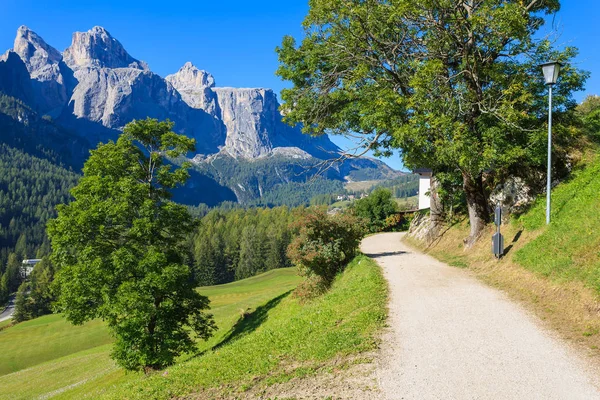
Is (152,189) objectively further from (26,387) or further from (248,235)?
(248,235)

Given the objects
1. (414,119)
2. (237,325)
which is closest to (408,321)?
(414,119)

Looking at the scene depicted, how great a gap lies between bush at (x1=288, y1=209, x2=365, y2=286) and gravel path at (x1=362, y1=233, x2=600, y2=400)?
8.65 metres

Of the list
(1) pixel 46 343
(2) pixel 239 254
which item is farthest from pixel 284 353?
(2) pixel 239 254

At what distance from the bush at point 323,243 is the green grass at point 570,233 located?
8248 mm

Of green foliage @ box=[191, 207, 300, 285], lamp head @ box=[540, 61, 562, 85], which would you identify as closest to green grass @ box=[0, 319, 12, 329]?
green foliage @ box=[191, 207, 300, 285]

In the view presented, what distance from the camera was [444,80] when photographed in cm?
1609

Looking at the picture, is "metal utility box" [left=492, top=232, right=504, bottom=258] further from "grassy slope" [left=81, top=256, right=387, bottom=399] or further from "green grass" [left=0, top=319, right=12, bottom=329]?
"green grass" [left=0, top=319, right=12, bottom=329]

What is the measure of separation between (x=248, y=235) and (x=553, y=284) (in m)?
121

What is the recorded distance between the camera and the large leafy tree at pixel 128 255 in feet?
62.3

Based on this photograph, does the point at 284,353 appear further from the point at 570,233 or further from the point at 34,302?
the point at 34,302

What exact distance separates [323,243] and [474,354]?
13.3 meters

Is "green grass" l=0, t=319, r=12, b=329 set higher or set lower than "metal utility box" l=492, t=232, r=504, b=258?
lower

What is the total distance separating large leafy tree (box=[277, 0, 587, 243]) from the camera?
15.2 metres

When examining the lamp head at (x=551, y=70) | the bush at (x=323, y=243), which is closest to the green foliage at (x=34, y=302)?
the bush at (x=323, y=243)
